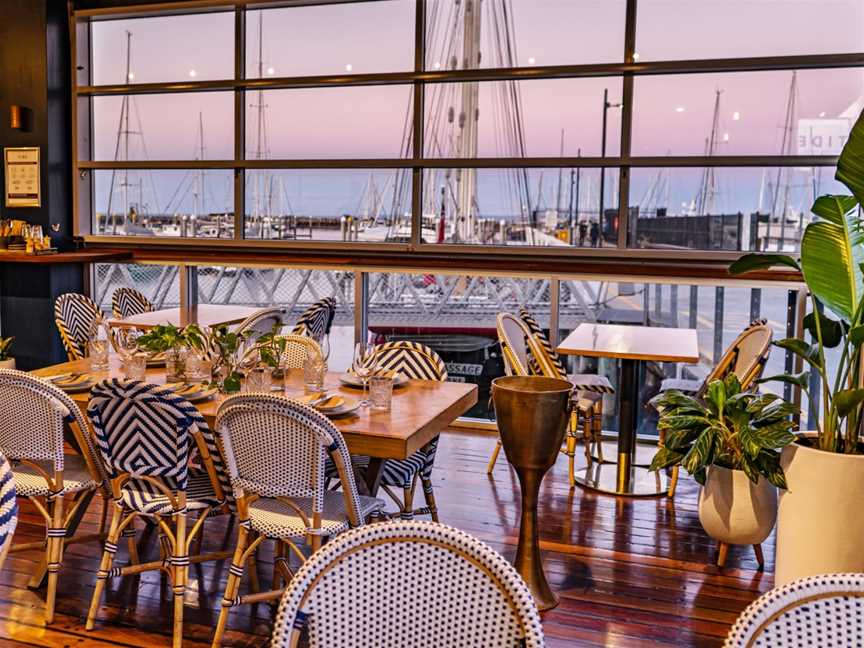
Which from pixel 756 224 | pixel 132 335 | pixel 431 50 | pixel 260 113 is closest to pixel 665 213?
pixel 756 224

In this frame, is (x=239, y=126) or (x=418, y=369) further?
(x=239, y=126)

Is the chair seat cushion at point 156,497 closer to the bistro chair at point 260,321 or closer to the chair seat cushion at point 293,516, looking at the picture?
the chair seat cushion at point 293,516

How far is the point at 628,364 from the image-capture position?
188 inches

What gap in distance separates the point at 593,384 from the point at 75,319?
10.6ft

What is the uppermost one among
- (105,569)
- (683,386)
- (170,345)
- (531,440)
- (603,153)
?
(603,153)

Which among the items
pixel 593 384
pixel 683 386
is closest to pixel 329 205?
pixel 593 384

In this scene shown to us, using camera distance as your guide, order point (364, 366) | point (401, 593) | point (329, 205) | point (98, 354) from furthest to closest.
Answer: point (329, 205)
point (98, 354)
point (364, 366)
point (401, 593)

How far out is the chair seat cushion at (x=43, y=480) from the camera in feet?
10.6

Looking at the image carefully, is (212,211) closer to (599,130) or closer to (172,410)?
(599,130)

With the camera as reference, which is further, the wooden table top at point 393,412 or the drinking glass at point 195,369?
the drinking glass at point 195,369

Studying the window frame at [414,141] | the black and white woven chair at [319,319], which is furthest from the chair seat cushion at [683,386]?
the black and white woven chair at [319,319]

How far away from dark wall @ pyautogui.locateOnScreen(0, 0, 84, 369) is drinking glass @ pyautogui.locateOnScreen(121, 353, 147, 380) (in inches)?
146

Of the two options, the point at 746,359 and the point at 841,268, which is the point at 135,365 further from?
the point at 746,359

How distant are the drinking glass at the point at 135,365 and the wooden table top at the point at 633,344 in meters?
2.12
